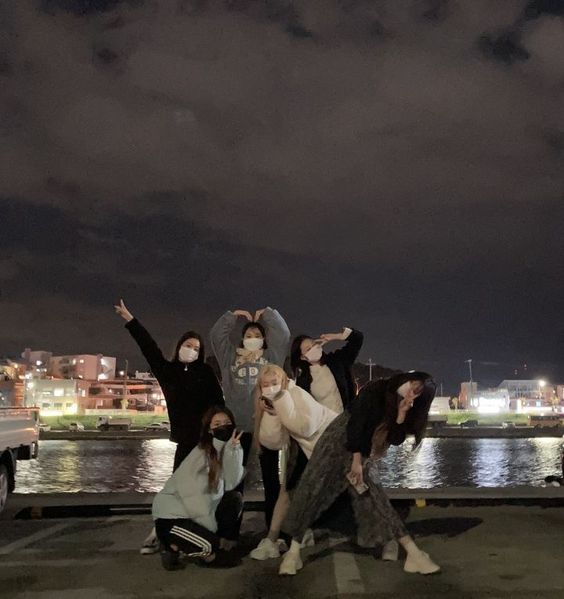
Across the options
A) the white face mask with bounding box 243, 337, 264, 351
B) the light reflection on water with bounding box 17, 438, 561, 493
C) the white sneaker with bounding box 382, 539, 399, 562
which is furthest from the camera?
the light reflection on water with bounding box 17, 438, 561, 493

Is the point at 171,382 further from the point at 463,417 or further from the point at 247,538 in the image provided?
the point at 463,417

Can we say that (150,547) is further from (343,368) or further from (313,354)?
(343,368)

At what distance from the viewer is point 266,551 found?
18.0 feet

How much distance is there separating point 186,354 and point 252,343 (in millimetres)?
621

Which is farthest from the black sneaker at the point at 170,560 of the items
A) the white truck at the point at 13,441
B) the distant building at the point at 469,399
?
the distant building at the point at 469,399

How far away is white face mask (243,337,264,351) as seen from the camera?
6141 mm

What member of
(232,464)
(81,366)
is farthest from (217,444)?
(81,366)

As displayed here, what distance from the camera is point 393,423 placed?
5.18 meters

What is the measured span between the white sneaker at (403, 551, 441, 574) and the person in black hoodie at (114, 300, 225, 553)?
6.80ft

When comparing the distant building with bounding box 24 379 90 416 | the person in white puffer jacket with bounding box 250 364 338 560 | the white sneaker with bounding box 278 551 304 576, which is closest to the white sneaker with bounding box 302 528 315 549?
the person in white puffer jacket with bounding box 250 364 338 560

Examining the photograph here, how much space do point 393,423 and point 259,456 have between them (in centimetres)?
137

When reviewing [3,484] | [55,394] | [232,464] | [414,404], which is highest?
[55,394]

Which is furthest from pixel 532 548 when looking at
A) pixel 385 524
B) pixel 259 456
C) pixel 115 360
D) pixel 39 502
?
pixel 115 360

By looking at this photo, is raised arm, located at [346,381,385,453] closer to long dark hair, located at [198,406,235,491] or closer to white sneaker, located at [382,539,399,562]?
white sneaker, located at [382,539,399,562]
